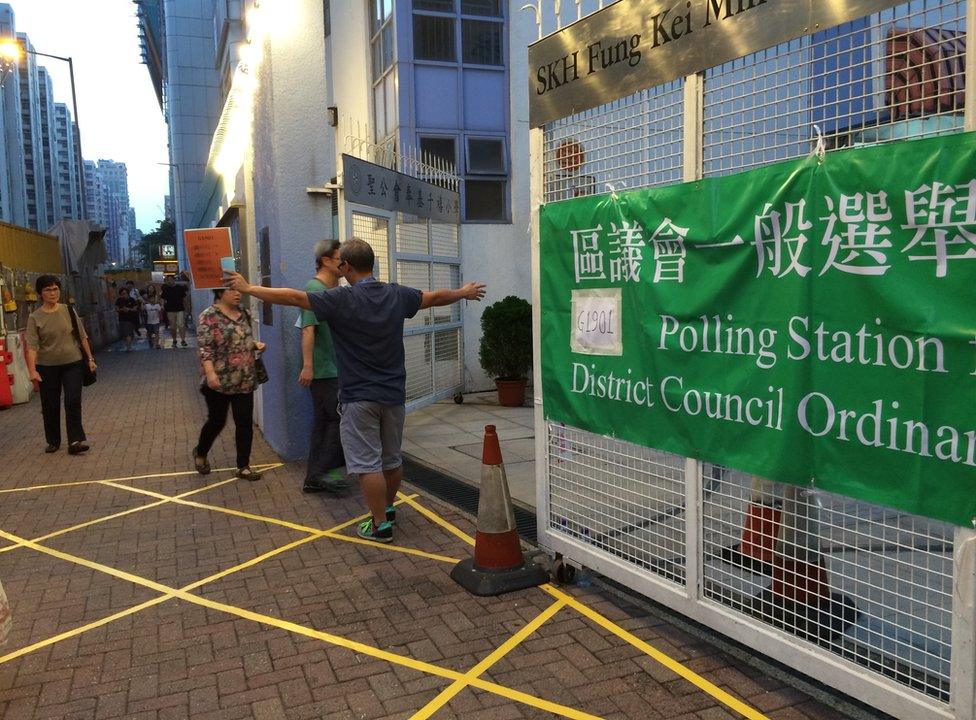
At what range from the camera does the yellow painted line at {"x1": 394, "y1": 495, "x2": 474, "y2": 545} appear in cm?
528

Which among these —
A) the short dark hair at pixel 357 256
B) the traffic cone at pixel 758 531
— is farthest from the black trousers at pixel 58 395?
the traffic cone at pixel 758 531

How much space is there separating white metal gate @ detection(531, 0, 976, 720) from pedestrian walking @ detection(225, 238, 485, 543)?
0.93m

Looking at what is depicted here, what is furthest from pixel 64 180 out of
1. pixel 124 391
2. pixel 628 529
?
pixel 628 529

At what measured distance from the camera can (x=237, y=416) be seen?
271 inches

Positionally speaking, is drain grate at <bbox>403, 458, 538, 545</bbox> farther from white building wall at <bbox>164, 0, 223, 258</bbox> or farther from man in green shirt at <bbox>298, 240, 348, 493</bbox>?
white building wall at <bbox>164, 0, 223, 258</bbox>

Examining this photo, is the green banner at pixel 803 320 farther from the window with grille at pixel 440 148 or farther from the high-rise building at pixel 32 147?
the high-rise building at pixel 32 147

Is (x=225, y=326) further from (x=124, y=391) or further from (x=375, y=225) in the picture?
(x=124, y=391)

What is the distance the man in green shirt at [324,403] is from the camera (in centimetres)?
628

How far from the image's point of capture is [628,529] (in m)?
4.50

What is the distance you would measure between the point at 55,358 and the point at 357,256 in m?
4.77

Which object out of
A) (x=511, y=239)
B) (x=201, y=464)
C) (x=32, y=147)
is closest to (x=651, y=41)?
(x=201, y=464)

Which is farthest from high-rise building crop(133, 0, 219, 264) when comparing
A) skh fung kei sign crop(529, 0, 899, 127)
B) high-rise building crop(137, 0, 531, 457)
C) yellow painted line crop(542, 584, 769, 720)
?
yellow painted line crop(542, 584, 769, 720)

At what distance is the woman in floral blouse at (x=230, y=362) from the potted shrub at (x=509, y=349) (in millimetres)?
4459

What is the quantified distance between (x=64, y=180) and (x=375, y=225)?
516 feet
